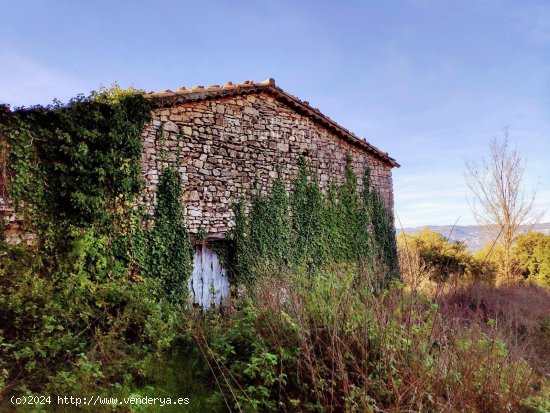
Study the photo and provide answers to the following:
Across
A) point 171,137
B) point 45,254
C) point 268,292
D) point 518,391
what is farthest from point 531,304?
point 45,254

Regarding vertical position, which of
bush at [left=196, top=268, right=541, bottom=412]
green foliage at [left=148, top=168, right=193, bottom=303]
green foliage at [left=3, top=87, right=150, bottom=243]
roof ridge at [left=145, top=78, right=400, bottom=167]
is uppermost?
roof ridge at [left=145, top=78, right=400, bottom=167]

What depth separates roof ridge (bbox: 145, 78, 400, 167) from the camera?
7363 millimetres

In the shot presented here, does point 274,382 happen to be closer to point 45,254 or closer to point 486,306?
point 45,254

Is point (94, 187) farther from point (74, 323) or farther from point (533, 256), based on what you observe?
point (533, 256)

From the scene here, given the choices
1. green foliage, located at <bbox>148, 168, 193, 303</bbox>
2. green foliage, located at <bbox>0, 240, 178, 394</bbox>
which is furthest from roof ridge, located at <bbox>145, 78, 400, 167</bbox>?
green foliage, located at <bbox>0, 240, 178, 394</bbox>

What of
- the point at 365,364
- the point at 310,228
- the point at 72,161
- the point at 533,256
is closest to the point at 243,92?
the point at 310,228

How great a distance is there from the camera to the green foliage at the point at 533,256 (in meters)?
14.9

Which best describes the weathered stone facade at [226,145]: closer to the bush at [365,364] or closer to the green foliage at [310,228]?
the green foliage at [310,228]

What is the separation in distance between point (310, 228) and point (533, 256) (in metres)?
11.9

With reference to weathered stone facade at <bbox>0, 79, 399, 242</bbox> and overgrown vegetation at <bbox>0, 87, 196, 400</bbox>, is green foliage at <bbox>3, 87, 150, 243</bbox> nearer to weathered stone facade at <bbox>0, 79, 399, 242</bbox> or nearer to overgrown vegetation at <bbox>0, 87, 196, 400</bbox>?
overgrown vegetation at <bbox>0, 87, 196, 400</bbox>

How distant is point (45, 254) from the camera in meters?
5.85

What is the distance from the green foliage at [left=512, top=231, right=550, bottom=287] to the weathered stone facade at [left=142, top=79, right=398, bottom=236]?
10.8m

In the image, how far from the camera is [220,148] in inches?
324

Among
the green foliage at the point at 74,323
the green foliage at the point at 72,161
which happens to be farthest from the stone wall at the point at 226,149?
the green foliage at the point at 74,323
